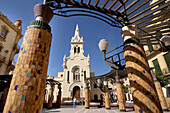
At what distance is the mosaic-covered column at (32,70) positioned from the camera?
1592 mm

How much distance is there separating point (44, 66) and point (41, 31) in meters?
0.83

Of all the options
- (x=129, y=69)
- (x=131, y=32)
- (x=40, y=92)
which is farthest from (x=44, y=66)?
(x=131, y=32)

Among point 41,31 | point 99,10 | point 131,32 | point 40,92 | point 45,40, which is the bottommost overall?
point 40,92

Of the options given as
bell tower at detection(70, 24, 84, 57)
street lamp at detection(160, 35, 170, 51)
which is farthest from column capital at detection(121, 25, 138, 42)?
bell tower at detection(70, 24, 84, 57)

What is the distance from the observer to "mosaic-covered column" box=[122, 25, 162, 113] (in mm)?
2184

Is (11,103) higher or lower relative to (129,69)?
lower

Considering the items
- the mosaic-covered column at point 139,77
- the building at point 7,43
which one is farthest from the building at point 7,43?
the mosaic-covered column at point 139,77

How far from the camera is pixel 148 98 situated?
221 cm

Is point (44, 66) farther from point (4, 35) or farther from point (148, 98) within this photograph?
point (4, 35)

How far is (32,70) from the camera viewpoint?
1837mm

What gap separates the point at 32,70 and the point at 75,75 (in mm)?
26999

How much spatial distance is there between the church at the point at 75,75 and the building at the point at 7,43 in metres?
15.0

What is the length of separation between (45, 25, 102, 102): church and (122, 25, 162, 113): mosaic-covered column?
22.9 meters


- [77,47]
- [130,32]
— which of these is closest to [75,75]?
[77,47]
